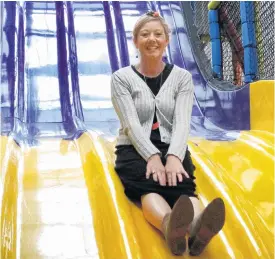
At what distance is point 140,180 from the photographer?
1.65 m

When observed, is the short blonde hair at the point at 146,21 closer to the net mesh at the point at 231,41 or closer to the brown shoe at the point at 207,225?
the brown shoe at the point at 207,225

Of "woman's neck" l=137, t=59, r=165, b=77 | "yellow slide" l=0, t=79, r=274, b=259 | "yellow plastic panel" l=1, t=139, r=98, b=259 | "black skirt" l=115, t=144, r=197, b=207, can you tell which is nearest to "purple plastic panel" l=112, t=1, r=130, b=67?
"yellow slide" l=0, t=79, r=274, b=259

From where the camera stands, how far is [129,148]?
1754 mm

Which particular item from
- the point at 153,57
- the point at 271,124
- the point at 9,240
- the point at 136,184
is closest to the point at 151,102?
the point at 153,57

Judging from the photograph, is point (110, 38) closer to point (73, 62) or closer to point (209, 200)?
point (73, 62)

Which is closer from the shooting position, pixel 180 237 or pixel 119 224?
pixel 180 237

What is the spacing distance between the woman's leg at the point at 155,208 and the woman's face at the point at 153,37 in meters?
0.56

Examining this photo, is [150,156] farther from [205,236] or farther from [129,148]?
[205,236]

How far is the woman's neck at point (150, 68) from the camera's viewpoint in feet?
6.12

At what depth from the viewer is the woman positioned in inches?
60.4

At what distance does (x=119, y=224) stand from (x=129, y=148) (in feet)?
1.00

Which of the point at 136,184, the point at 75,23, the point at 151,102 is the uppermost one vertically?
the point at 75,23

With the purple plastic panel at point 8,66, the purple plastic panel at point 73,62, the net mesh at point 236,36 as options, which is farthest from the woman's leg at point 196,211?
the net mesh at point 236,36

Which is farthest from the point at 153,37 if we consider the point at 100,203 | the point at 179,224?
the point at 179,224
